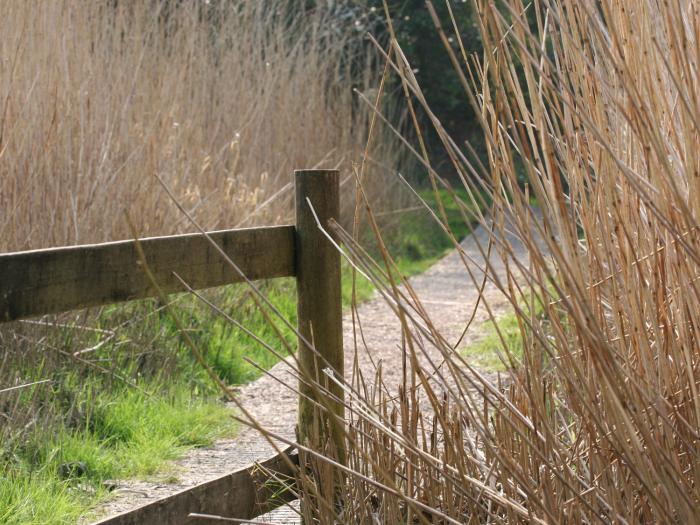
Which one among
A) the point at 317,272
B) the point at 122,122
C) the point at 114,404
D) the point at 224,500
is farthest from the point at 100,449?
the point at 122,122

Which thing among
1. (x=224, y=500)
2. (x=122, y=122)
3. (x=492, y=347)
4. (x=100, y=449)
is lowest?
(x=492, y=347)

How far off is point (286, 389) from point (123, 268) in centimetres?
262

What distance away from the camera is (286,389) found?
4.66m

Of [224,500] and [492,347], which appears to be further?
[492,347]

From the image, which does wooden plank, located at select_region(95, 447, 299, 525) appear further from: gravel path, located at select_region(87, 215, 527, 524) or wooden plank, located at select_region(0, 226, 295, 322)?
wooden plank, located at select_region(0, 226, 295, 322)

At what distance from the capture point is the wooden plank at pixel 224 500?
2205 mm

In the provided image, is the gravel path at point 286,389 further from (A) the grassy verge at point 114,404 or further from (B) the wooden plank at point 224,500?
(B) the wooden plank at point 224,500

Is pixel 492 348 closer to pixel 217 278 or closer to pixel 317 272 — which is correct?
pixel 317 272

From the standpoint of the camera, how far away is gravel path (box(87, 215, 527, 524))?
316 cm

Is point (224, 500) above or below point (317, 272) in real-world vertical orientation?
below

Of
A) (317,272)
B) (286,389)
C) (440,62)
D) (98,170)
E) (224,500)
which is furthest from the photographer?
(440,62)

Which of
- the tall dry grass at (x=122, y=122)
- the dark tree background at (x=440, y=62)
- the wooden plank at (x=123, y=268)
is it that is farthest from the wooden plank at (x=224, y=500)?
the dark tree background at (x=440, y=62)

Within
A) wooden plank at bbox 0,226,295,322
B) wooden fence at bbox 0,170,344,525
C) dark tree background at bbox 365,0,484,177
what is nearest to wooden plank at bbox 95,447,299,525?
wooden fence at bbox 0,170,344,525

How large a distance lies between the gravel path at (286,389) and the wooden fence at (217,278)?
0.24 meters
